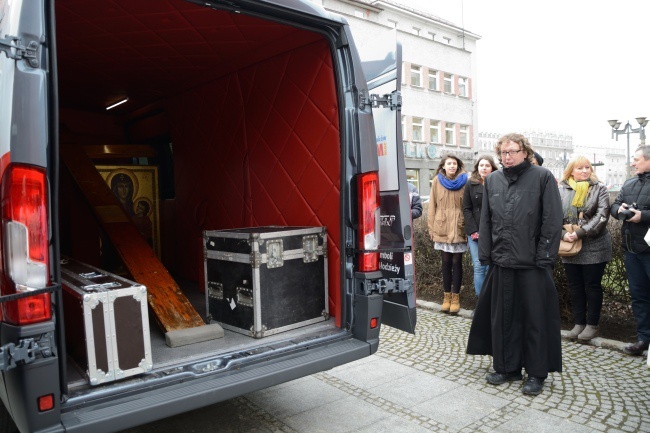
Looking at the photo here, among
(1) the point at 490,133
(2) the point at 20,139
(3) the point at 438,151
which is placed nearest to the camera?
(2) the point at 20,139

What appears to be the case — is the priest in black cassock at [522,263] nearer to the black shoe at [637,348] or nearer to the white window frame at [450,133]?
the black shoe at [637,348]

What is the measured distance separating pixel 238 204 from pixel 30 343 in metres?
2.84

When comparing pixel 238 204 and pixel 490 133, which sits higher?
pixel 490 133

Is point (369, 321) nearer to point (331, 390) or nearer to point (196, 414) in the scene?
point (331, 390)

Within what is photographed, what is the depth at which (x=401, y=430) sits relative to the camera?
312 centimetres

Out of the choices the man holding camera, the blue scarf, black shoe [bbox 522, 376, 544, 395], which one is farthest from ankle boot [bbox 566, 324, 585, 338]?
the blue scarf

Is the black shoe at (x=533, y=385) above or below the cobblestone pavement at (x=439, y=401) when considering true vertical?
above

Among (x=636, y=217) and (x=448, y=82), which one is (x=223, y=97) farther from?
(x=448, y=82)

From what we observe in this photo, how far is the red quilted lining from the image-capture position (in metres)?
3.38

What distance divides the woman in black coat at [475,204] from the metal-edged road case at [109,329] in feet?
12.8

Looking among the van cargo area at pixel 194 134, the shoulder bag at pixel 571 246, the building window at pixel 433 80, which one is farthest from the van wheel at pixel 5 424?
the building window at pixel 433 80

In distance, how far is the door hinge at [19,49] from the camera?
1899mm

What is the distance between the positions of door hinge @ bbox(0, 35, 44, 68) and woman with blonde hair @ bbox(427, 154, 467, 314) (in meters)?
4.73

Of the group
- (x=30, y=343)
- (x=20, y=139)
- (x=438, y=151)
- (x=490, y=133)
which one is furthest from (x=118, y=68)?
(x=490, y=133)
